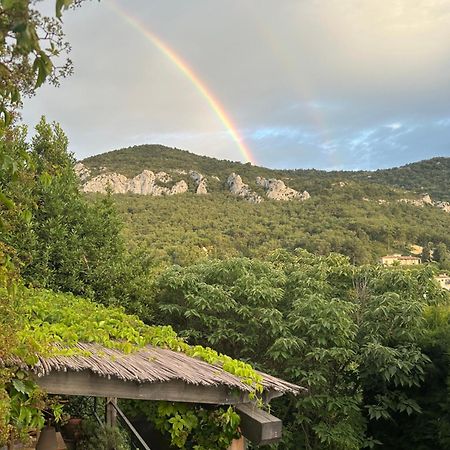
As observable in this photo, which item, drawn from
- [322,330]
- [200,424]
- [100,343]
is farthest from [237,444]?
[322,330]

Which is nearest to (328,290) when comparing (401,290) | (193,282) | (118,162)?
(401,290)

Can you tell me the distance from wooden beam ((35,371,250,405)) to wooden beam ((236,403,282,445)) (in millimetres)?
178

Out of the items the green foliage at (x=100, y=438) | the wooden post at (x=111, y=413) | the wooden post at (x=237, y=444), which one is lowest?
the green foliage at (x=100, y=438)

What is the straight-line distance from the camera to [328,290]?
817 cm

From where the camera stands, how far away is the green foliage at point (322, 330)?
650 centimetres

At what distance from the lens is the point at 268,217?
97.5 ft

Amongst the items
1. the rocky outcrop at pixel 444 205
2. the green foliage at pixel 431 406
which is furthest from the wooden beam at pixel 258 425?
the rocky outcrop at pixel 444 205

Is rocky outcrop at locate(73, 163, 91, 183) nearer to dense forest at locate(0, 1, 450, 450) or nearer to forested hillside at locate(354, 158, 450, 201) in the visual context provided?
dense forest at locate(0, 1, 450, 450)

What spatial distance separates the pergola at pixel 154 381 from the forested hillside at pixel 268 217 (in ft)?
39.9

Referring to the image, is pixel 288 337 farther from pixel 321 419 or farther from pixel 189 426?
pixel 189 426

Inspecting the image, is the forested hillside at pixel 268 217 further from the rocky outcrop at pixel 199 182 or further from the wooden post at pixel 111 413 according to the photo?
the wooden post at pixel 111 413

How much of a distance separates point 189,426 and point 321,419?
343cm

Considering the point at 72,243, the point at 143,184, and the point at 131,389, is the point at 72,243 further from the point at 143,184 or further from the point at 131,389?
the point at 143,184

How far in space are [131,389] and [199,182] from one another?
3545 cm
